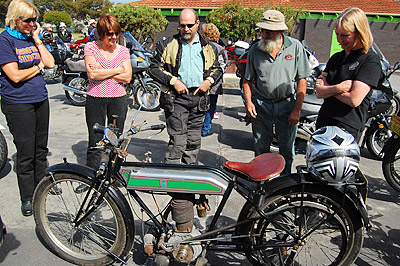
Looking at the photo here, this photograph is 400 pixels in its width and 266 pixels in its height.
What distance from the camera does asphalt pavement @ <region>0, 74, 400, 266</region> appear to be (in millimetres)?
2924

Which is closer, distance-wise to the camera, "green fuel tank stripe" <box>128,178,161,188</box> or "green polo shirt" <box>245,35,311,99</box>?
"green fuel tank stripe" <box>128,178,161,188</box>

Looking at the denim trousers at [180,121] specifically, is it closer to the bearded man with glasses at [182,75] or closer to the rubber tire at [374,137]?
the bearded man with glasses at [182,75]

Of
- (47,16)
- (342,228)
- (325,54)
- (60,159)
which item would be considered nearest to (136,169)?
(342,228)

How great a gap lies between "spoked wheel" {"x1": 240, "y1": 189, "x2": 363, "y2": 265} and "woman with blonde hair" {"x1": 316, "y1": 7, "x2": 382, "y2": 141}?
0.89 meters

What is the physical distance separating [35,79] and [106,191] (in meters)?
1.65

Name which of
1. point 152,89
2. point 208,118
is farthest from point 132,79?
point 208,118

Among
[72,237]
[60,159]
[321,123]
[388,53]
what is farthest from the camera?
[388,53]

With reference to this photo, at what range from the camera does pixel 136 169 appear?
2.47 metres

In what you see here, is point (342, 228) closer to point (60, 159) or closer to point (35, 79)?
point (35, 79)

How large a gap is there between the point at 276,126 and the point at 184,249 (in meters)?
1.70

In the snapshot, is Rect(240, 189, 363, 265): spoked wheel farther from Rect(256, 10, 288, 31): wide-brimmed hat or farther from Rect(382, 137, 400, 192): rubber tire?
Rect(382, 137, 400, 192): rubber tire

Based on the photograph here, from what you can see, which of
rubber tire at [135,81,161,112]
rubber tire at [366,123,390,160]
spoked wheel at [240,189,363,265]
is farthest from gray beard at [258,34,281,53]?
rubber tire at [135,81,161,112]

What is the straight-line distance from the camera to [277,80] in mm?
3377

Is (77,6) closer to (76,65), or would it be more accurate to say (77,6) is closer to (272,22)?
(76,65)
